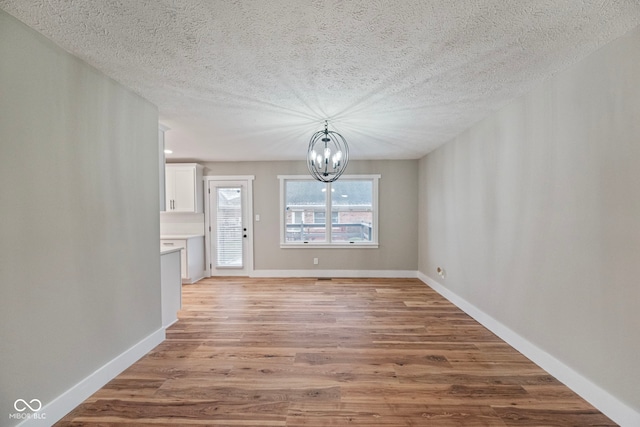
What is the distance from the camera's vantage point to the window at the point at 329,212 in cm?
565

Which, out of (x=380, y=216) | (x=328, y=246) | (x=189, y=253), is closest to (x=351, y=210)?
(x=380, y=216)

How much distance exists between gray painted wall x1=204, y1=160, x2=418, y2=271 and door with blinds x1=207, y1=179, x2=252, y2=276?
20 cm

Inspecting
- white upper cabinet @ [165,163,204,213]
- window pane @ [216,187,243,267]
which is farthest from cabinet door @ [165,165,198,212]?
window pane @ [216,187,243,267]

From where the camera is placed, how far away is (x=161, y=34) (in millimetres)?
1668

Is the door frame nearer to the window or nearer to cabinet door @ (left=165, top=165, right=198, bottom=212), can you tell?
cabinet door @ (left=165, top=165, right=198, bottom=212)

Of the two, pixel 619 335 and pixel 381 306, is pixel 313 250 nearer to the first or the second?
pixel 381 306

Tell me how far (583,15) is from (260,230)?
508 centimetres

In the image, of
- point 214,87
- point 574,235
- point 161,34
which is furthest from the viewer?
point 214,87

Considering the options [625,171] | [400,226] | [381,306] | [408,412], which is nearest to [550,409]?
[408,412]
